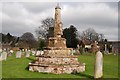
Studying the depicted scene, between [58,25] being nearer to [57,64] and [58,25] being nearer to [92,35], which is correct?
[57,64]

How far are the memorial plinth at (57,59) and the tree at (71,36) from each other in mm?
51598

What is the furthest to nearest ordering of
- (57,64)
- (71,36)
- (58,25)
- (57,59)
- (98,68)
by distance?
(71,36), (58,25), (57,59), (57,64), (98,68)

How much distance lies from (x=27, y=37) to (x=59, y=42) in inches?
3301

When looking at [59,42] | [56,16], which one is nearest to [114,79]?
[59,42]

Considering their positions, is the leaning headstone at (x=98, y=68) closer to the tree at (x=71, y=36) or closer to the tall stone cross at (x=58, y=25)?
the tall stone cross at (x=58, y=25)

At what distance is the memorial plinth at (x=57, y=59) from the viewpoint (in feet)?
53.9

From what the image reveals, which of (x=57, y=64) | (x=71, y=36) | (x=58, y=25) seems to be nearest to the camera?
(x=57, y=64)

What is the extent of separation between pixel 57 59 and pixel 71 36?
56.0 meters

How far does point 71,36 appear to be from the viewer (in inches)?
2879

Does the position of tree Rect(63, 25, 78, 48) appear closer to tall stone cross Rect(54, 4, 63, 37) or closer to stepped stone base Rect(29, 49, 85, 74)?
tall stone cross Rect(54, 4, 63, 37)

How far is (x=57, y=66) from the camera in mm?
16453

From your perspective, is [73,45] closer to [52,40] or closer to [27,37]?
[27,37]

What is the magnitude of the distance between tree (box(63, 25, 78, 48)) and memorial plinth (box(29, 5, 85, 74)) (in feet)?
169

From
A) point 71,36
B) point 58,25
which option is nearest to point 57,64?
point 58,25
